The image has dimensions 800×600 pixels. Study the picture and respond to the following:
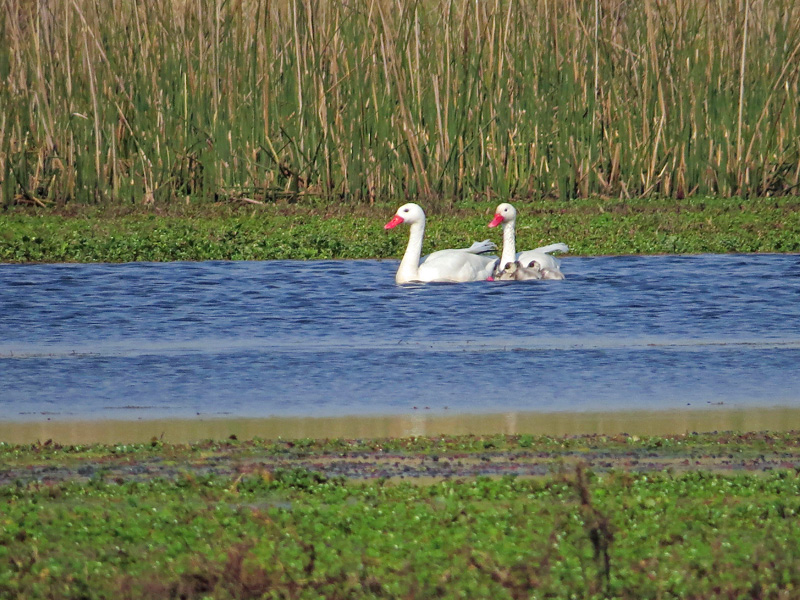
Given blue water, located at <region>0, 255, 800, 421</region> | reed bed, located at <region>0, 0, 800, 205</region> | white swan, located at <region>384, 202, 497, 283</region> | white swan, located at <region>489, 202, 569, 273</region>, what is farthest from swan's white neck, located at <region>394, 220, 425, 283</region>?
reed bed, located at <region>0, 0, 800, 205</region>

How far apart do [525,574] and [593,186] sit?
1320 cm

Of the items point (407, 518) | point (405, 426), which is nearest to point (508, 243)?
point (405, 426)

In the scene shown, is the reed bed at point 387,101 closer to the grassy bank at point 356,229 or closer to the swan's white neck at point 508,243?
the grassy bank at point 356,229

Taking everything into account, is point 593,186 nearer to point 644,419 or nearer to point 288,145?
point 288,145

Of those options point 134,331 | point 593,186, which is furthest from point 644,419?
point 593,186

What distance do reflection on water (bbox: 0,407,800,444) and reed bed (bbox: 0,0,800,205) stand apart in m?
9.18

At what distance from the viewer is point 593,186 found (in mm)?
17641

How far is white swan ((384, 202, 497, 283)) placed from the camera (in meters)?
13.7

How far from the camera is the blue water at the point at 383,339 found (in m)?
8.48

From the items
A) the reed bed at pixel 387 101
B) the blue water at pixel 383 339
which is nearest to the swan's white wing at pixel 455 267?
the blue water at pixel 383 339

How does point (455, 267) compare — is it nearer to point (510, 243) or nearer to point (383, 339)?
point (510, 243)

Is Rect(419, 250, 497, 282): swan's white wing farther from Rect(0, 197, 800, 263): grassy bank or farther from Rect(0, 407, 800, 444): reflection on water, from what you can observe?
Rect(0, 407, 800, 444): reflection on water

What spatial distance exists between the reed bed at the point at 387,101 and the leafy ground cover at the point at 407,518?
33.5 feet

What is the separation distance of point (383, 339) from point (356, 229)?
5190 millimetres
